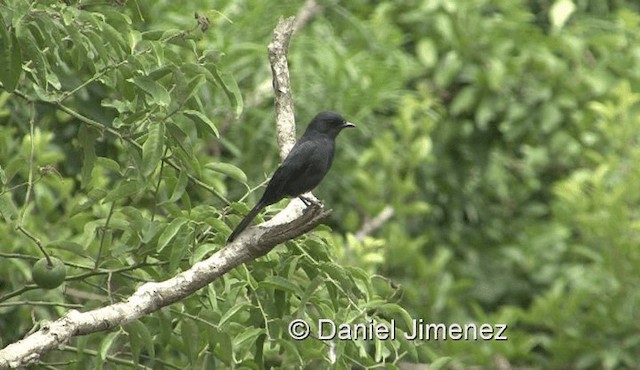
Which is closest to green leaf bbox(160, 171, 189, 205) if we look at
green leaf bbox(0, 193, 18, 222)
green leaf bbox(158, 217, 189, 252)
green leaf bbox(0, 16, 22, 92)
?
green leaf bbox(158, 217, 189, 252)

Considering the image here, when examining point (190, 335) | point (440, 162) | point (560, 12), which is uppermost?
point (190, 335)

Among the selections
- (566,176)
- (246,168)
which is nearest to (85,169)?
(246,168)

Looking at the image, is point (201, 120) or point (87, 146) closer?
point (201, 120)

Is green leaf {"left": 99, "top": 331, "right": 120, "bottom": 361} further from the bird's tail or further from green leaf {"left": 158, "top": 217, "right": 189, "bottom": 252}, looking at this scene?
the bird's tail

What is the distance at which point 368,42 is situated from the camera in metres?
7.54

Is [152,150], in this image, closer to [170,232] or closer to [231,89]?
[170,232]

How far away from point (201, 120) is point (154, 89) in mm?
188

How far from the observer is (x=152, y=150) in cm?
371

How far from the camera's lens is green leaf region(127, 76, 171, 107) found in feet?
12.3

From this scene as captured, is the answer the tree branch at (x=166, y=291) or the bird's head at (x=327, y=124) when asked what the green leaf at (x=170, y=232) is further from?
the bird's head at (x=327, y=124)

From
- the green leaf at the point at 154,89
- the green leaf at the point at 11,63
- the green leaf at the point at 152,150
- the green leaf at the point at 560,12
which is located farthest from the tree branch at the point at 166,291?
the green leaf at the point at 560,12

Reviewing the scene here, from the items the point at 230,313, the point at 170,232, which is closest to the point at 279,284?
the point at 230,313

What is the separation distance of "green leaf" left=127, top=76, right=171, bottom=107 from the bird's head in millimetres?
1184

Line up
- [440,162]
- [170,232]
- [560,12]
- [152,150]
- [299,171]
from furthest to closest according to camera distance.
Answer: [440,162] < [560,12] < [299,171] < [170,232] < [152,150]
